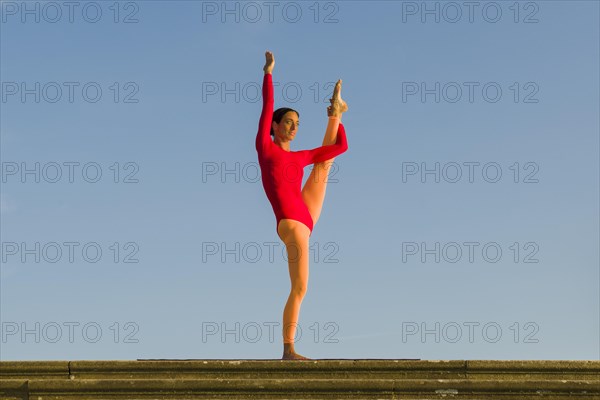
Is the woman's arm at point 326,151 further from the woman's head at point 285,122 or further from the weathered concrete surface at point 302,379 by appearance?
the weathered concrete surface at point 302,379

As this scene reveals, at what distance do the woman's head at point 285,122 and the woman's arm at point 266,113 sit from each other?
22 centimetres

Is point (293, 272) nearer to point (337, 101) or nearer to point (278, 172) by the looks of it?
point (278, 172)

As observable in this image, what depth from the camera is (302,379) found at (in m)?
8.08

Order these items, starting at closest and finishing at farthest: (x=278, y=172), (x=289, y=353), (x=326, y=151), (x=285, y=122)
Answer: (x=289, y=353) → (x=278, y=172) → (x=285, y=122) → (x=326, y=151)

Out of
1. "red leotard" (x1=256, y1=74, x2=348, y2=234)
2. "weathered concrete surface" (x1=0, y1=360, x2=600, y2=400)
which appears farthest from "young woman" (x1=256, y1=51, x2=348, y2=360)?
"weathered concrete surface" (x1=0, y1=360, x2=600, y2=400)

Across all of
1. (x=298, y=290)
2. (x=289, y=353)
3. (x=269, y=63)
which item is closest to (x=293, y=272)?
(x=298, y=290)

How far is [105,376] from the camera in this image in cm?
888

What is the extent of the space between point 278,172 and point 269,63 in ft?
4.31

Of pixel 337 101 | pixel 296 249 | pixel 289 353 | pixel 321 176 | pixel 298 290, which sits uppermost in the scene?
pixel 337 101

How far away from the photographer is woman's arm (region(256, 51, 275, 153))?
1050 centimetres

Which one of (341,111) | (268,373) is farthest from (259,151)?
(268,373)

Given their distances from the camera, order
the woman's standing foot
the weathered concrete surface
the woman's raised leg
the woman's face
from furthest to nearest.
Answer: the woman's raised leg
the woman's face
the woman's standing foot
the weathered concrete surface

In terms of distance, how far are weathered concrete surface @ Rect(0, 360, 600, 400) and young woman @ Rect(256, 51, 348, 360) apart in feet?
4.14

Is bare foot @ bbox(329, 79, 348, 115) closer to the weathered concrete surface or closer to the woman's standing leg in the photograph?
the woman's standing leg
